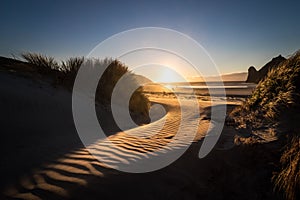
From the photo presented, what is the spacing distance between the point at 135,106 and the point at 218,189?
257 inches

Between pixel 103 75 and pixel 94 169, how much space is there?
19.9ft

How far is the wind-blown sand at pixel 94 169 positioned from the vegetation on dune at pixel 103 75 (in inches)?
117

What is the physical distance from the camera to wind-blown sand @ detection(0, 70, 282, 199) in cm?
208

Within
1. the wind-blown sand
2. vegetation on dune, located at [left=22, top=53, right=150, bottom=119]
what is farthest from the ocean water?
the wind-blown sand

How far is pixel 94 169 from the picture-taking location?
2.52 meters

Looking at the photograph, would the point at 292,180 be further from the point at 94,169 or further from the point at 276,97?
the point at 276,97

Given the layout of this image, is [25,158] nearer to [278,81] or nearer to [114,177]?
[114,177]

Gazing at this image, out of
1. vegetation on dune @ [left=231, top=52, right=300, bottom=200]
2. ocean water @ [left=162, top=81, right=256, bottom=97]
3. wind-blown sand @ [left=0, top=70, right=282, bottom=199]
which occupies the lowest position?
wind-blown sand @ [left=0, top=70, right=282, bottom=199]

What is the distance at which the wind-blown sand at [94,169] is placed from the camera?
208cm

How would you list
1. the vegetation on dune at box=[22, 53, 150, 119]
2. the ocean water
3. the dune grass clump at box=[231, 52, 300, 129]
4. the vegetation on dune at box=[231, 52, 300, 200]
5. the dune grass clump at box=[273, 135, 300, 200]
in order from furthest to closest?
the ocean water
the vegetation on dune at box=[22, 53, 150, 119]
the dune grass clump at box=[231, 52, 300, 129]
the vegetation on dune at box=[231, 52, 300, 200]
the dune grass clump at box=[273, 135, 300, 200]

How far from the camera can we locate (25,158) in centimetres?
272

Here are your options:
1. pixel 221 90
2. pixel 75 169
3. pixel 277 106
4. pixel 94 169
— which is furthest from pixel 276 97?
pixel 221 90

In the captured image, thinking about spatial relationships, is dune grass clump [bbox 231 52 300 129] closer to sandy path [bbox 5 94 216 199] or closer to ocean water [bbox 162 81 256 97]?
sandy path [bbox 5 94 216 199]

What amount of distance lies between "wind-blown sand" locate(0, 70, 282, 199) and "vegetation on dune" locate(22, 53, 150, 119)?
9.76ft
